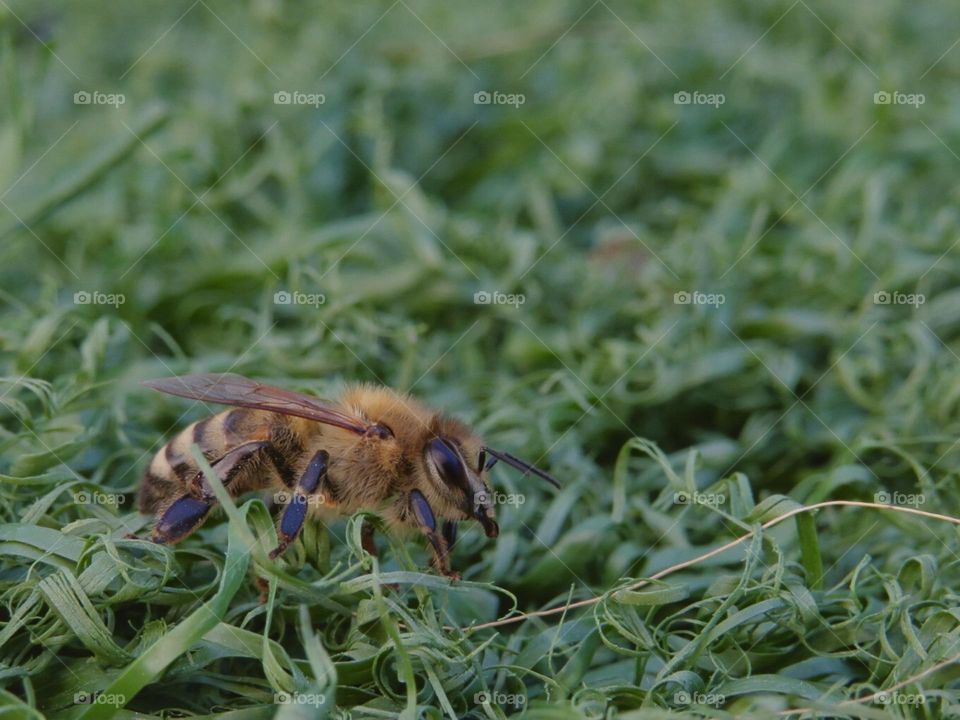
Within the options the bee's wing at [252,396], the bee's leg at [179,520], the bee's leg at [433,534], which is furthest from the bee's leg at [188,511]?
the bee's leg at [433,534]

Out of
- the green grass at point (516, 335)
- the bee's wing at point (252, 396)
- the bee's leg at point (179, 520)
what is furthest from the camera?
the bee's wing at point (252, 396)

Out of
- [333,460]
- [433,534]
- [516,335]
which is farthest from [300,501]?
[516,335]

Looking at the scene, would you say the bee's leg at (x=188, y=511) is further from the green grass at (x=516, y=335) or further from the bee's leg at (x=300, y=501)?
the bee's leg at (x=300, y=501)

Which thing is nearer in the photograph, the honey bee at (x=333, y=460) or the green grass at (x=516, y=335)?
the green grass at (x=516, y=335)

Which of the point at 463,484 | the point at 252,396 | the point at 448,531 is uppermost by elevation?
the point at 252,396

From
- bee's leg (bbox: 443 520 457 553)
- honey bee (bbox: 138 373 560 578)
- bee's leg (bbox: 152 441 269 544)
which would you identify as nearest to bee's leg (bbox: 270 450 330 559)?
honey bee (bbox: 138 373 560 578)

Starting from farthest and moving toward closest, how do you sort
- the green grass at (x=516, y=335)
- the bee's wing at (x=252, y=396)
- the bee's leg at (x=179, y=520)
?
the bee's wing at (x=252, y=396), the bee's leg at (x=179, y=520), the green grass at (x=516, y=335)

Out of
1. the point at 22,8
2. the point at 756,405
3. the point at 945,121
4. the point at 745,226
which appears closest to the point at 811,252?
the point at 745,226

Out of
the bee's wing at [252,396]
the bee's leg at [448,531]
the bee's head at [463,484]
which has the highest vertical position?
the bee's wing at [252,396]

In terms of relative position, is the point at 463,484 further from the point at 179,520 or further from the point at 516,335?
the point at 516,335
